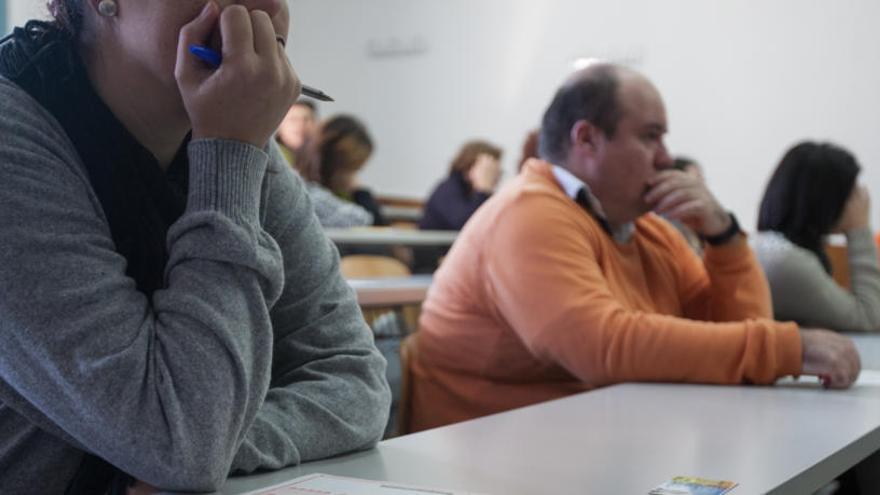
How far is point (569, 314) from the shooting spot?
64.4 inches

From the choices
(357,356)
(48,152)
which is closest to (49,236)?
(48,152)

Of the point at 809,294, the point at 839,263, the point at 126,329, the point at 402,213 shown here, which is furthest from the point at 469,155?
the point at 126,329

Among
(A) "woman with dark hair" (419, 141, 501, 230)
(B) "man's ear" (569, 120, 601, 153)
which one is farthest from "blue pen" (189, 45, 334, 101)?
(A) "woman with dark hair" (419, 141, 501, 230)

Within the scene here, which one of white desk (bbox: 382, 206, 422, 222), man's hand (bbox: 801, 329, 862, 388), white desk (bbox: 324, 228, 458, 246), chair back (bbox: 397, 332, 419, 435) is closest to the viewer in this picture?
man's hand (bbox: 801, 329, 862, 388)

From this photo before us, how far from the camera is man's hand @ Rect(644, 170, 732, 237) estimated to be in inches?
75.7

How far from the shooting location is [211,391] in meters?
0.80

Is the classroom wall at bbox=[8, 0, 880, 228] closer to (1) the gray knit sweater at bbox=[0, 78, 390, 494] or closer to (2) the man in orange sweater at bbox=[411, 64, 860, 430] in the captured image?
(2) the man in orange sweater at bbox=[411, 64, 860, 430]

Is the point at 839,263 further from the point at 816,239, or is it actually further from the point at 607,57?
the point at 607,57

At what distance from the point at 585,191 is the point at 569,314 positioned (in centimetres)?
33

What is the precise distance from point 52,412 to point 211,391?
0.12m

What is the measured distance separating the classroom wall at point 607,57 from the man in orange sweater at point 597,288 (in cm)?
457

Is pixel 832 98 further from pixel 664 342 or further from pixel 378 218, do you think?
pixel 664 342

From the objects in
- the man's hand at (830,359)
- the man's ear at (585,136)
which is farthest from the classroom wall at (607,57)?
the man's hand at (830,359)

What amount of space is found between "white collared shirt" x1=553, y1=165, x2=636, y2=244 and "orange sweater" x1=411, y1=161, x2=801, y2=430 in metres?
0.02
